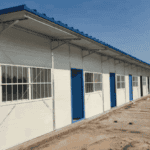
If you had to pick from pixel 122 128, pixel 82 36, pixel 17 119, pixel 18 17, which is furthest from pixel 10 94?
pixel 122 128

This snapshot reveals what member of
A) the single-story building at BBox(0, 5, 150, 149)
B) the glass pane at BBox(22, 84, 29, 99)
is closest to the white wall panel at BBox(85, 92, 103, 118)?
the single-story building at BBox(0, 5, 150, 149)

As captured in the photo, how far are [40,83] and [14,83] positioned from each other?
1231 millimetres

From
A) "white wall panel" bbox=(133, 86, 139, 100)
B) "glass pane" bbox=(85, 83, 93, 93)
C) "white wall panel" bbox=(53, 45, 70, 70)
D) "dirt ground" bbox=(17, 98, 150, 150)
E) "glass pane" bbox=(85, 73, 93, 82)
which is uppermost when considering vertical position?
"white wall panel" bbox=(53, 45, 70, 70)

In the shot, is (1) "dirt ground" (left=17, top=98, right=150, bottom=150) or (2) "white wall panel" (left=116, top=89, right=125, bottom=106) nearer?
(1) "dirt ground" (left=17, top=98, right=150, bottom=150)

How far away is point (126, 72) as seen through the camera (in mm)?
17625

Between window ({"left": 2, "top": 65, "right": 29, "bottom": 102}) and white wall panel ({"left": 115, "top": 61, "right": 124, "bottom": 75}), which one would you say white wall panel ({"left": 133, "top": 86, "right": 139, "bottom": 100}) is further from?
window ({"left": 2, "top": 65, "right": 29, "bottom": 102})

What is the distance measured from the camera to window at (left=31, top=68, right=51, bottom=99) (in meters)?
6.33

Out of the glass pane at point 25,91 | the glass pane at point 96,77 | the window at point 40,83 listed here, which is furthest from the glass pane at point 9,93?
the glass pane at point 96,77

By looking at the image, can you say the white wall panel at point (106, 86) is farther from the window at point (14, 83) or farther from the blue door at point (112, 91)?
the window at point (14, 83)

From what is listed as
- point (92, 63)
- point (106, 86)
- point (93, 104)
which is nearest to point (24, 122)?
point (93, 104)

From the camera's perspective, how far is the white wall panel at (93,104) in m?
9.85

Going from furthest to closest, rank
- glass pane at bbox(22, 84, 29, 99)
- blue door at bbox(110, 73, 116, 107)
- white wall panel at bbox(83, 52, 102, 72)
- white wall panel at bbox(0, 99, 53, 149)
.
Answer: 1. blue door at bbox(110, 73, 116, 107)
2. white wall panel at bbox(83, 52, 102, 72)
3. glass pane at bbox(22, 84, 29, 99)
4. white wall panel at bbox(0, 99, 53, 149)

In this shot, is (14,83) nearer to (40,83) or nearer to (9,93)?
(9,93)

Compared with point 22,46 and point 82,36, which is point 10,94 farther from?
point 82,36
